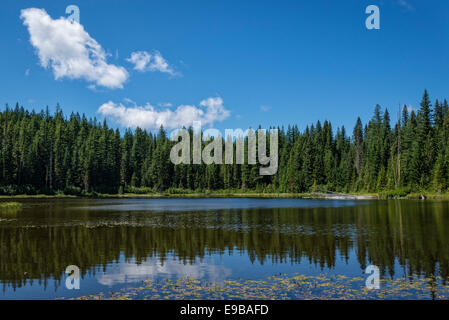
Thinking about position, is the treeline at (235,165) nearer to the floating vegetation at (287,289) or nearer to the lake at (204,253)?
the lake at (204,253)

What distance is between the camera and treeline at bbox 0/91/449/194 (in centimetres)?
9797

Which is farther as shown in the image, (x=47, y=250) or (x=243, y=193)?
(x=243, y=193)

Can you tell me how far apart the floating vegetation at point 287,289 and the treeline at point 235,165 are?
246 ft

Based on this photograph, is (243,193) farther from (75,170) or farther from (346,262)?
(346,262)

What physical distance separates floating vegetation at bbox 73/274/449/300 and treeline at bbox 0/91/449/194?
75.0 meters

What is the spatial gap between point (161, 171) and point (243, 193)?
32.7 metres

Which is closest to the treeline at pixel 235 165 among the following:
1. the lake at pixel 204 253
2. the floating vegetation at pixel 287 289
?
the lake at pixel 204 253

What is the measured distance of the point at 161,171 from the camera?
489ft

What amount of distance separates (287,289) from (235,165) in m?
141

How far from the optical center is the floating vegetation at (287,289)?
13.7 meters

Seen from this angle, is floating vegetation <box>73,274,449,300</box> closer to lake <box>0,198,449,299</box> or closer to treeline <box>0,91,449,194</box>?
lake <box>0,198,449,299</box>

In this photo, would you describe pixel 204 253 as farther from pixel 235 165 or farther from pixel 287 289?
pixel 235 165

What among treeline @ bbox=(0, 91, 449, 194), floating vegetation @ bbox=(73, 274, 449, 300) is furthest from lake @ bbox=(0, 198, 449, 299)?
treeline @ bbox=(0, 91, 449, 194)
